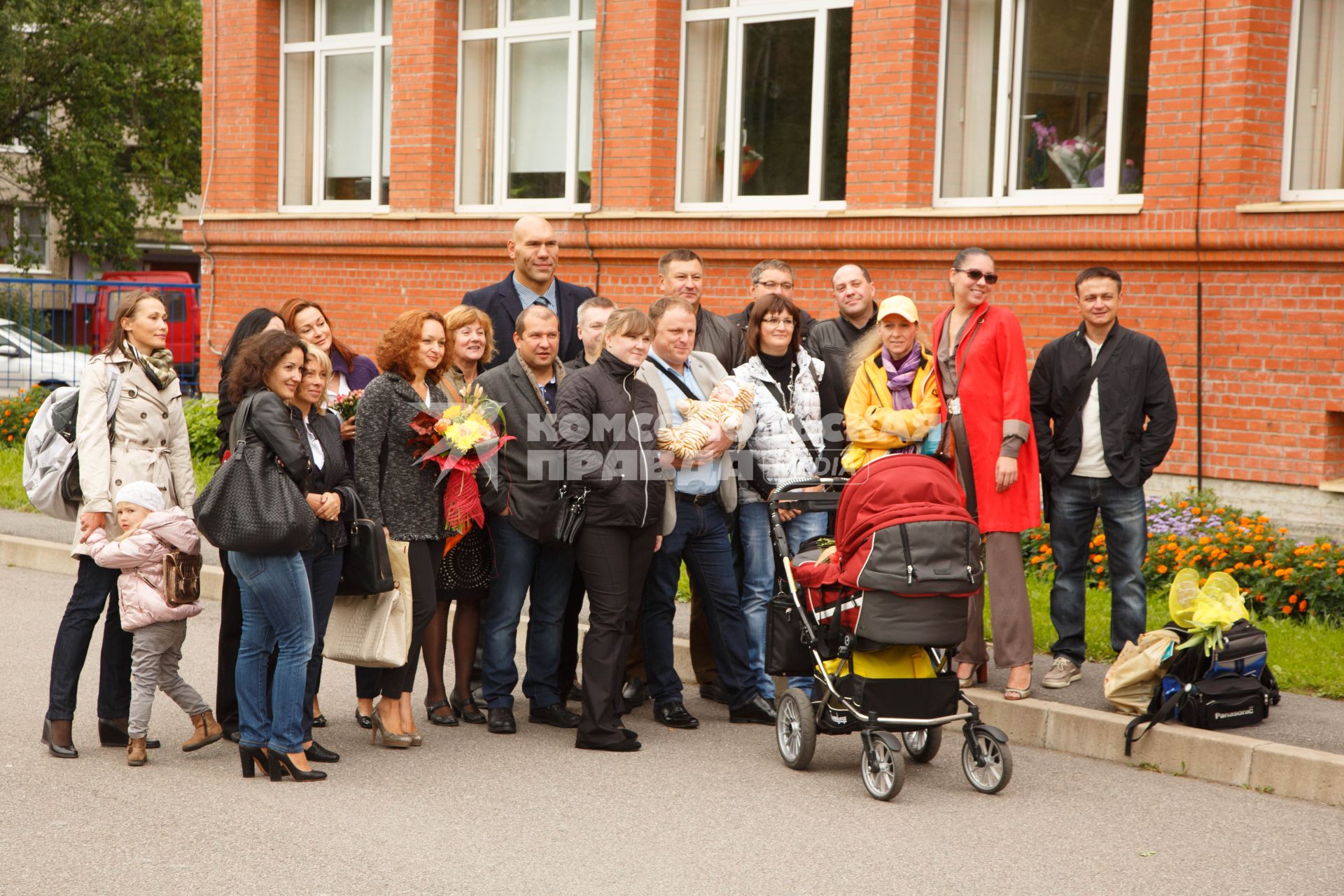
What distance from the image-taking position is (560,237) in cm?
1452

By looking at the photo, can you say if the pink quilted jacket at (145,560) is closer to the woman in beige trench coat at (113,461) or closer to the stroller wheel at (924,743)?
the woman in beige trench coat at (113,461)

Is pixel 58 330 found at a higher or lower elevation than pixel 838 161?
lower

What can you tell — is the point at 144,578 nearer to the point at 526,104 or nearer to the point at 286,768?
the point at 286,768

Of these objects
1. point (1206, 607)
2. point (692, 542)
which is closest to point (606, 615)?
point (692, 542)

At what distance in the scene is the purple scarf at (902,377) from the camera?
7.22 m

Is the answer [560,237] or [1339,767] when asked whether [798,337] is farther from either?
[560,237]

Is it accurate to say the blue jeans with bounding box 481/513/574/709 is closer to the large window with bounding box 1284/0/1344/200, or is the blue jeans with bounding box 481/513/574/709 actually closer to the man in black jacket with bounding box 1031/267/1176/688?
the man in black jacket with bounding box 1031/267/1176/688

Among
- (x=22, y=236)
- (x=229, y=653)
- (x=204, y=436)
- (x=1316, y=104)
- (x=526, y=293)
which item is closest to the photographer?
(x=229, y=653)

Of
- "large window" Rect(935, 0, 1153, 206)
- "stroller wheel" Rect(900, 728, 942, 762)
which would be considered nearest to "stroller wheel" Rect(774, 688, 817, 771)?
"stroller wheel" Rect(900, 728, 942, 762)

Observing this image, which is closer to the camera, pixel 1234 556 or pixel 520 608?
pixel 520 608

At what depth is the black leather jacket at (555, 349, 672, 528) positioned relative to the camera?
672 centimetres

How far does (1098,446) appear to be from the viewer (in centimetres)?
758

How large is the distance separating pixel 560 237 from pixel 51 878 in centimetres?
1017

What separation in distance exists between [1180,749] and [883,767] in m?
1.50
